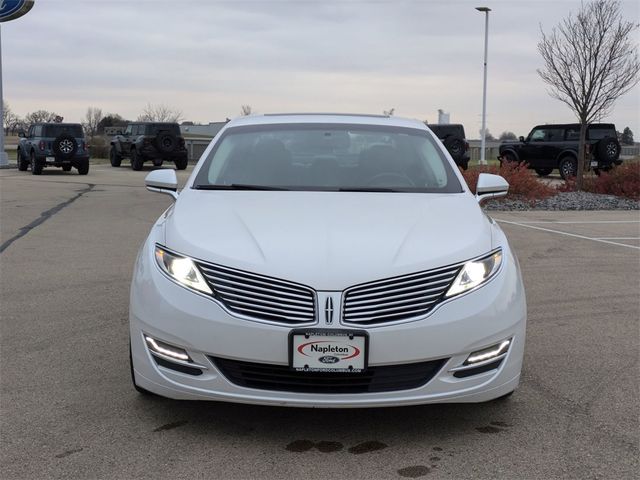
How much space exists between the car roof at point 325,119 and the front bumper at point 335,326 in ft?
6.61

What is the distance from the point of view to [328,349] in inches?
120

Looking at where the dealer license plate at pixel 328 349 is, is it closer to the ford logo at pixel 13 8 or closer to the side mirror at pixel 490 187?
the side mirror at pixel 490 187

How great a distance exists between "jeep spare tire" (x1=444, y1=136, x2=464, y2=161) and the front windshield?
21780 mm

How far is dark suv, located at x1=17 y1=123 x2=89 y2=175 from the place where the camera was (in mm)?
23812

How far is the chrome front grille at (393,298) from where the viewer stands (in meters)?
3.08

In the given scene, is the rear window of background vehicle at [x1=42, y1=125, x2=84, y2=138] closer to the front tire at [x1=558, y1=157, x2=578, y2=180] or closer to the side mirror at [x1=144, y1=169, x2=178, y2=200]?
the front tire at [x1=558, y1=157, x2=578, y2=180]

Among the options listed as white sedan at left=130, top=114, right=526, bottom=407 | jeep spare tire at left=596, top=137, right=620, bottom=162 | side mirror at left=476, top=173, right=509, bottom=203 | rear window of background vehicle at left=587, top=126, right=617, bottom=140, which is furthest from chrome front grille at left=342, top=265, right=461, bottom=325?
rear window of background vehicle at left=587, top=126, right=617, bottom=140

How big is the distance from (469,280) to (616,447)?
41.0 inches

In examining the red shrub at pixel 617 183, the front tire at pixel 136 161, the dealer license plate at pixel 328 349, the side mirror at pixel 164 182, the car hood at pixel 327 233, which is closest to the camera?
the dealer license plate at pixel 328 349

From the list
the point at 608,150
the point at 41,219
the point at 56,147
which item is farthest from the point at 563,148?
the point at 41,219

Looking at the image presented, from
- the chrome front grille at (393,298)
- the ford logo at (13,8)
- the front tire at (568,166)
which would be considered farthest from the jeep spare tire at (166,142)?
the chrome front grille at (393,298)

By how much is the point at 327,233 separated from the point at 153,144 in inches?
986

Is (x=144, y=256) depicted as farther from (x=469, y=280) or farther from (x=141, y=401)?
(x=469, y=280)

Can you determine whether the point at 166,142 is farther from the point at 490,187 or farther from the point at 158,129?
the point at 490,187
